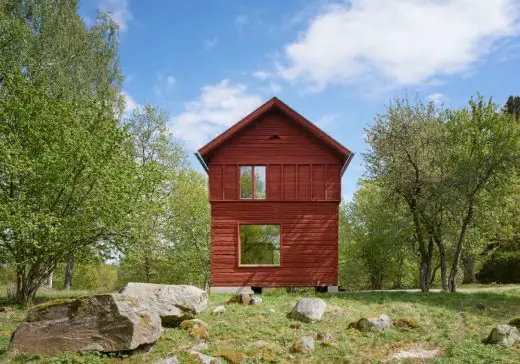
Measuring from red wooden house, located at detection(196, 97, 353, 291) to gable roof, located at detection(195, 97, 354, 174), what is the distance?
0.05m

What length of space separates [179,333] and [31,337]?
4.44m

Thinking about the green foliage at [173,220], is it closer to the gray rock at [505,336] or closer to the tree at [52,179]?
the tree at [52,179]

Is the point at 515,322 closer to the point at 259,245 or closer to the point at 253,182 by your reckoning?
the point at 253,182

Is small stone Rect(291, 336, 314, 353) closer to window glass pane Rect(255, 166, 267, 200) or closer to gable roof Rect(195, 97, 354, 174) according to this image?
gable roof Rect(195, 97, 354, 174)

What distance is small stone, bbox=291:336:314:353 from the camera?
1431cm

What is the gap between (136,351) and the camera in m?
14.0

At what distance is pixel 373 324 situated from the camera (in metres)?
16.2

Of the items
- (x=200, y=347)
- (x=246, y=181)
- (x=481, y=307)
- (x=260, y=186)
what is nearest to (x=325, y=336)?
(x=200, y=347)

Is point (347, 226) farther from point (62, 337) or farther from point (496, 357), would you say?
point (62, 337)

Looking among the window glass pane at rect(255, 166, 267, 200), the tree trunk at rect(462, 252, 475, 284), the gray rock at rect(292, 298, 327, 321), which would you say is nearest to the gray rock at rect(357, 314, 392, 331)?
the gray rock at rect(292, 298, 327, 321)

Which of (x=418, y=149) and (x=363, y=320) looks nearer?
(x=363, y=320)

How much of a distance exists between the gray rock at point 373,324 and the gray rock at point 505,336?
10.6 ft

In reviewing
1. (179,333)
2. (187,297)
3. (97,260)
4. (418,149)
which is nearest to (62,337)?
(179,333)

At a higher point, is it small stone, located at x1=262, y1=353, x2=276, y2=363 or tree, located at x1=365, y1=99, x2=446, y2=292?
tree, located at x1=365, y1=99, x2=446, y2=292
